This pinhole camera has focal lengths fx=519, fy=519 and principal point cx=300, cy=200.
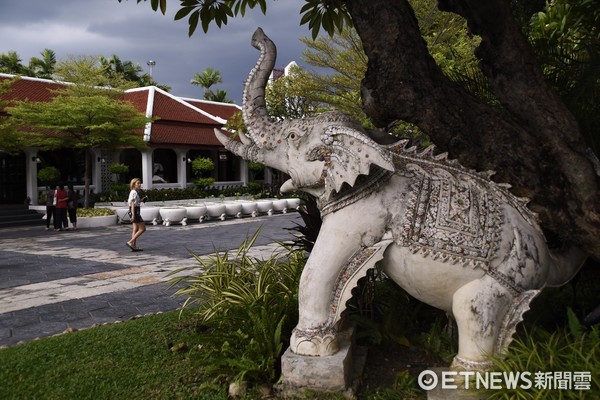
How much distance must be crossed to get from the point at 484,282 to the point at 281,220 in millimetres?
15373

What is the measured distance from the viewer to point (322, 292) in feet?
9.45

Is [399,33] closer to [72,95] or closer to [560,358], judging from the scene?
[560,358]

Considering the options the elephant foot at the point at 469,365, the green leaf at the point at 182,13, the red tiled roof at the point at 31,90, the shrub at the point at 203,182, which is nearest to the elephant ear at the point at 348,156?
the elephant foot at the point at 469,365

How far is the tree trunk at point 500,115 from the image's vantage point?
2936mm

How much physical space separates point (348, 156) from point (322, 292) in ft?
2.51

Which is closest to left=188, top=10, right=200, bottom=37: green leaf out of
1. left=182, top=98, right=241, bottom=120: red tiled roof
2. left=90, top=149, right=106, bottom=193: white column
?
left=90, top=149, right=106, bottom=193: white column

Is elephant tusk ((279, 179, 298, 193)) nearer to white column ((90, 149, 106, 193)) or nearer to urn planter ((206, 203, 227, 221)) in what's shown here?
urn planter ((206, 203, 227, 221))

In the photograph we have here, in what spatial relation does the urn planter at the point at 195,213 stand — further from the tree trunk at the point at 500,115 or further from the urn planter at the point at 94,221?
the tree trunk at the point at 500,115

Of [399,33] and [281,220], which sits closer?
[399,33]

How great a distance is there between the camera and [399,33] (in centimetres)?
296

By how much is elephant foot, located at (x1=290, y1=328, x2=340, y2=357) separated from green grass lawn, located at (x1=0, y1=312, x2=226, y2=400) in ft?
1.92

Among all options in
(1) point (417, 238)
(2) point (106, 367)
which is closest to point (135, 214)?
(2) point (106, 367)

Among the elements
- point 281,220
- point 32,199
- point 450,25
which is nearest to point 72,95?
point 32,199

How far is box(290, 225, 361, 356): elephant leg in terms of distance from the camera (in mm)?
2854
